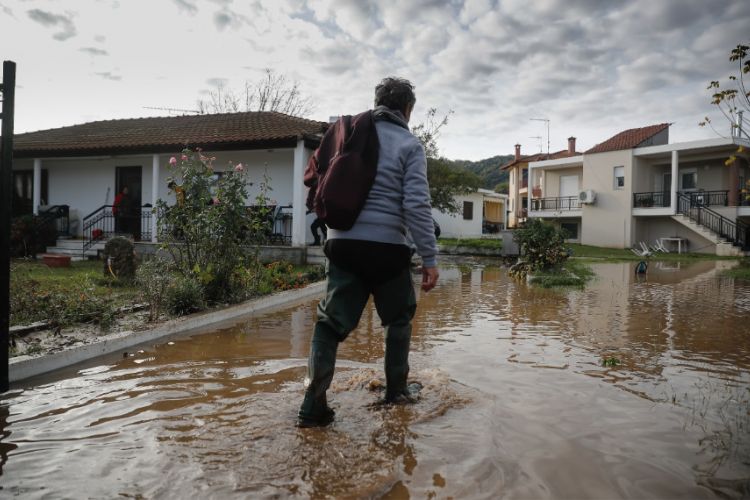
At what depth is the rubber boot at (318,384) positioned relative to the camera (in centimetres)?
288

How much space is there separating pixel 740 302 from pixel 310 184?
24.9 feet

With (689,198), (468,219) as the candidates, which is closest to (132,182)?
(468,219)

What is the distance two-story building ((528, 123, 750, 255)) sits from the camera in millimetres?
25891

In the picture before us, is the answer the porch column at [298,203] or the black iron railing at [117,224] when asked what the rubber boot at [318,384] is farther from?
the black iron railing at [117,224]

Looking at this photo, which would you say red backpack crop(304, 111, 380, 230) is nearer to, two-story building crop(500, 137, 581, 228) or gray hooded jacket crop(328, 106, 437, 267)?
gray hooded jacket crop(328, 106, 437, 267)

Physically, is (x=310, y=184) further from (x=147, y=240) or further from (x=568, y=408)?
(x=147, y=240)

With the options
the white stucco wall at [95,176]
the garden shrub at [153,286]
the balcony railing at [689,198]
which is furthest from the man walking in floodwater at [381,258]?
the balcony railing at [689,198]

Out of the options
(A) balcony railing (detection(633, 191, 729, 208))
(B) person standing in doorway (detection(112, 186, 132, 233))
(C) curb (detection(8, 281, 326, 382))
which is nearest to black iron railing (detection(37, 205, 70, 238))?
(B) person standing in doorway (detection(112, 186, 132, 233))

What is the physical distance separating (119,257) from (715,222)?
1059 inches

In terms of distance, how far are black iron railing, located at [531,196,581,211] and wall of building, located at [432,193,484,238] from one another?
12.1 feet

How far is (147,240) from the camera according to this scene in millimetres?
16516

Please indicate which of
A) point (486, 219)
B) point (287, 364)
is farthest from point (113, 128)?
point (486, 219)

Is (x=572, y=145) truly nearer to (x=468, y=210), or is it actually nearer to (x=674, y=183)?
(x=468, y=210)

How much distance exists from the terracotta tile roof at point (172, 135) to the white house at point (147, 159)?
30 millimetres
